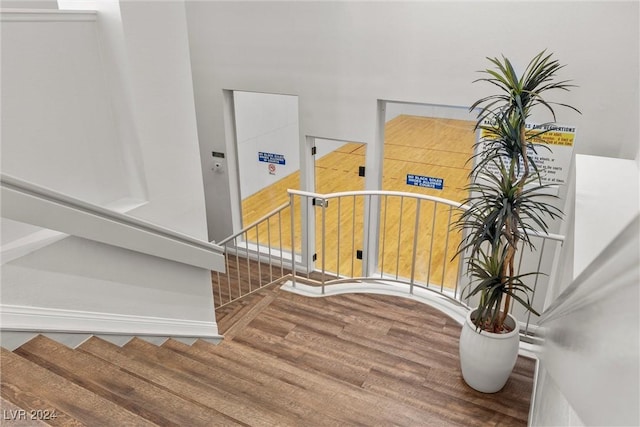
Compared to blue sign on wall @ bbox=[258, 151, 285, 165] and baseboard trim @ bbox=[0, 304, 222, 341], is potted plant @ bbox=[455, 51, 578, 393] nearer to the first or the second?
baseboard trim @ bbox=[0, 304, 222, 341]

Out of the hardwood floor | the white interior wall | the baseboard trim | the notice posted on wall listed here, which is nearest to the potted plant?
the hardwood floor

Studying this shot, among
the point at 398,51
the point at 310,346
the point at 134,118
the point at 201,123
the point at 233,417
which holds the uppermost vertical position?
the point at 398,51

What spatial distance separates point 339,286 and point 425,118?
228 centimetres

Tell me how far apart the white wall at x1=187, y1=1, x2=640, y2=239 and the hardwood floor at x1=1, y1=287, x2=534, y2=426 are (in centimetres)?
→ 206

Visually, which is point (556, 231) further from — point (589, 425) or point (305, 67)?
point (589, 425)

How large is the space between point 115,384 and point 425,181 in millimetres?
4155

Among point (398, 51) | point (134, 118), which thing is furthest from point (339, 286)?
point (398, 51)

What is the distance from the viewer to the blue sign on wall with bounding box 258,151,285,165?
6355 mm

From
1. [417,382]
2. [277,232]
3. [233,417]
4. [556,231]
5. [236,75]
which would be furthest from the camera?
[277,232]

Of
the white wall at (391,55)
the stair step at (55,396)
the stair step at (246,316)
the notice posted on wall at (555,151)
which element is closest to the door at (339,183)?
the white wall at (391,55)

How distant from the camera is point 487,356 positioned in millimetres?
2783

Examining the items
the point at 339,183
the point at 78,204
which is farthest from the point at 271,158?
the point at 78,204

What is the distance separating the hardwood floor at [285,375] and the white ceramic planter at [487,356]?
98 mm

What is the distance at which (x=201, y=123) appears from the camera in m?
6.33
